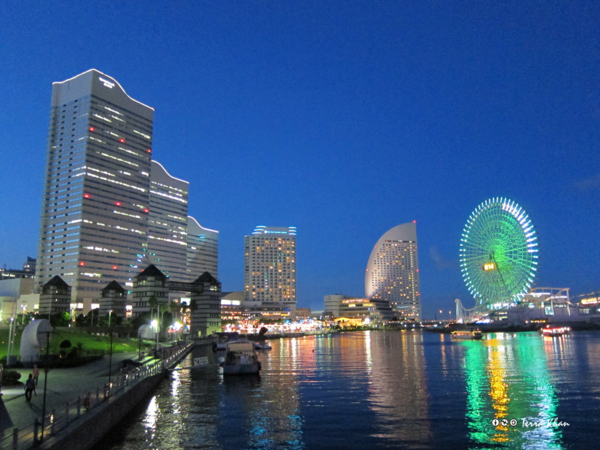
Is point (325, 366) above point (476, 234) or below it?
below

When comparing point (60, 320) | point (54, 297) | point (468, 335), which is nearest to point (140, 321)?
point (60, 320)

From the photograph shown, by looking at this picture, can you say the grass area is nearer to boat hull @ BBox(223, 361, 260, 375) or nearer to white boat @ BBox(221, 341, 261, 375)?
white boat @ BBox(221, 341, 261, 375)

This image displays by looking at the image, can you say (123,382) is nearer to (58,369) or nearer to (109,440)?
(109,440)

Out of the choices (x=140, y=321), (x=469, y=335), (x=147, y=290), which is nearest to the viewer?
(x=140, y=321)

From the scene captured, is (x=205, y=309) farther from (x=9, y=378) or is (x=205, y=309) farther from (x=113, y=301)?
(x=9, y=378)

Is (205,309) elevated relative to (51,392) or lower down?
elevated

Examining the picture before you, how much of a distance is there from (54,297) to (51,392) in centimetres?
12894

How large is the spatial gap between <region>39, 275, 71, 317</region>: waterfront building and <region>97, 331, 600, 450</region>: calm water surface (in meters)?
108

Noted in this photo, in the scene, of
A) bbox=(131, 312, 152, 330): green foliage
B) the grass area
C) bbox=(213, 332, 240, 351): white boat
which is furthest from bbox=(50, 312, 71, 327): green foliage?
bbox=(213, 332, 240, 351): white boat

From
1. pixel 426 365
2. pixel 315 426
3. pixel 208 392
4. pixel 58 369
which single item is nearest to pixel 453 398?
pixel 315 426

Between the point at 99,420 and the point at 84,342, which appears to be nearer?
the point at 99,420

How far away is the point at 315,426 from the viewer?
98.2ft

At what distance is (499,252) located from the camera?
14750cm

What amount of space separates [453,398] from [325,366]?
3070 cm
